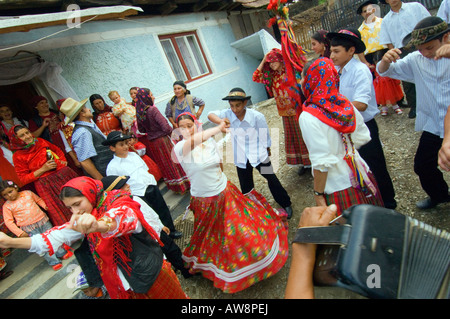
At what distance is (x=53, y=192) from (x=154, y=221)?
1.92 metres

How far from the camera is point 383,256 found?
0.72 meters

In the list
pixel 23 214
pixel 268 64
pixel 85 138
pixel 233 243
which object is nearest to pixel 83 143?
pixel 85 138

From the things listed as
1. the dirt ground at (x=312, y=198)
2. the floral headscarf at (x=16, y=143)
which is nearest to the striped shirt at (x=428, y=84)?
the dirt ground at (x=312, y=198)

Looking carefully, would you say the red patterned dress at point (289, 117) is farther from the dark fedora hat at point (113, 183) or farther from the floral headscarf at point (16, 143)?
the floral headscarf at point (16, 143)

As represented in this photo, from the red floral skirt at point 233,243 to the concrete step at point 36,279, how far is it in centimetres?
147

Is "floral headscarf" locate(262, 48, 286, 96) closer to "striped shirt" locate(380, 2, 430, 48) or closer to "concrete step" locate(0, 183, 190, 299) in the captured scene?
"striped shirt" locate(380, 2, 430, 48)

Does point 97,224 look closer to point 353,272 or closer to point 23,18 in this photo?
point 353,272

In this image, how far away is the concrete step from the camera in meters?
2.73

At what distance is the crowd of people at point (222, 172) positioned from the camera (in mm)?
1665

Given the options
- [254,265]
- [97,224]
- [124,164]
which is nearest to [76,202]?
[97,224]

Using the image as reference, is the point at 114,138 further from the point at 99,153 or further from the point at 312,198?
the point at 312,198

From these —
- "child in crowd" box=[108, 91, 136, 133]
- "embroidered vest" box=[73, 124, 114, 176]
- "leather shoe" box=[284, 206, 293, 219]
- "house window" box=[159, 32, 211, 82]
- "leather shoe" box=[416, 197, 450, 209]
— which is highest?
"house window" box=[159, 32, 211, 82]

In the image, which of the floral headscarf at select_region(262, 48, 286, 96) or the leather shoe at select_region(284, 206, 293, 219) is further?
the floral headscarf at select_region(262, 48, 286, 96)

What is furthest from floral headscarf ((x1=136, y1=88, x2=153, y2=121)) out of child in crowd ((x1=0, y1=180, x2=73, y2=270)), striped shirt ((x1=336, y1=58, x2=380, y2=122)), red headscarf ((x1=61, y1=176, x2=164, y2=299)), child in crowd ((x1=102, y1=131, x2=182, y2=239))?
striped shirt ((x1=336, y1=58, x2=380, y2=122))
